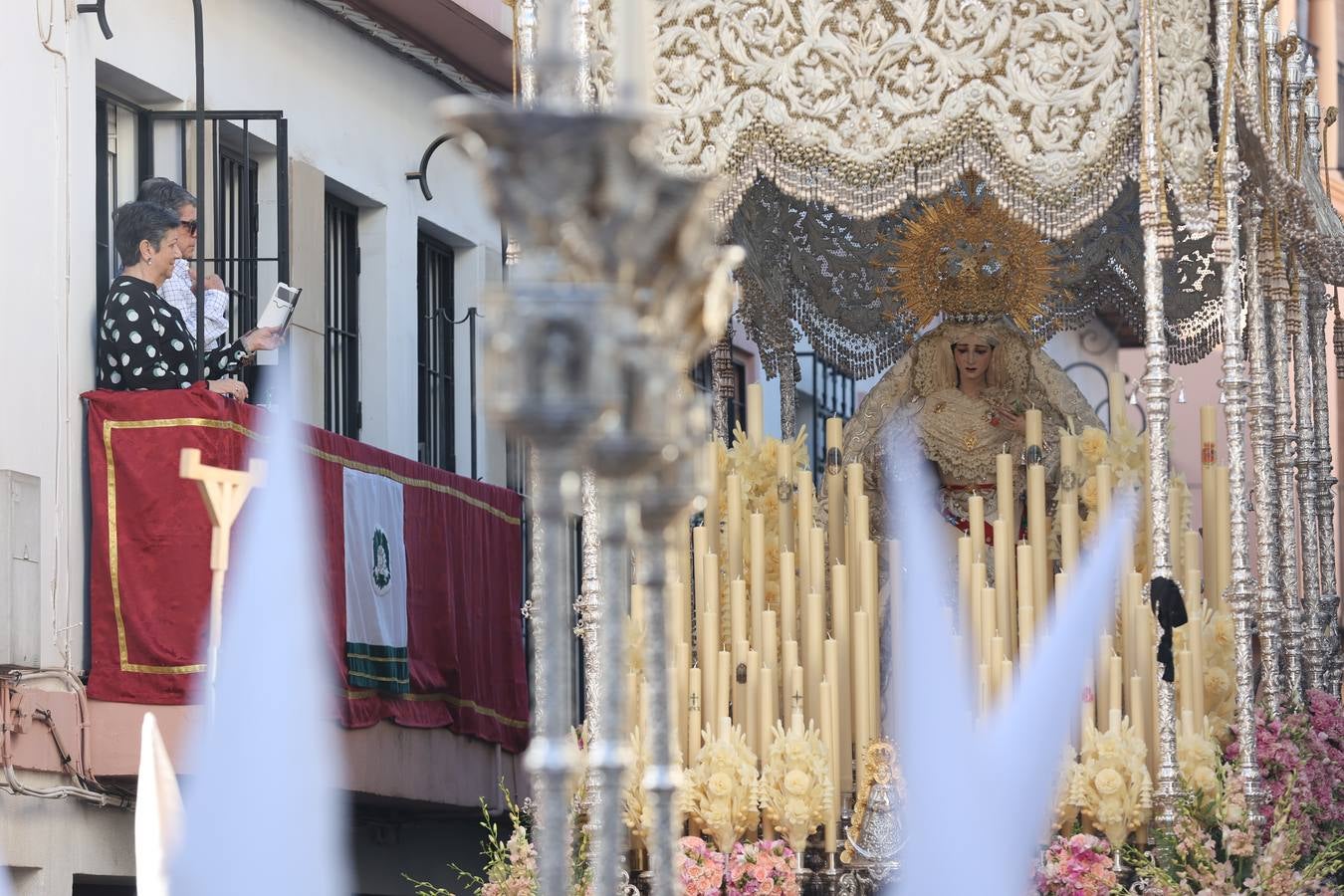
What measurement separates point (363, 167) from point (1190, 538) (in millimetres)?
5585

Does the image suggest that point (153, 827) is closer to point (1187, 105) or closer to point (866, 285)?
point (1187, 105)

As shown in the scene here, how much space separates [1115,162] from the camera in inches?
391

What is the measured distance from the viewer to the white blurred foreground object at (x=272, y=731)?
8344mm

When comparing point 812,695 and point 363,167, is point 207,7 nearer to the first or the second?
point 363,167

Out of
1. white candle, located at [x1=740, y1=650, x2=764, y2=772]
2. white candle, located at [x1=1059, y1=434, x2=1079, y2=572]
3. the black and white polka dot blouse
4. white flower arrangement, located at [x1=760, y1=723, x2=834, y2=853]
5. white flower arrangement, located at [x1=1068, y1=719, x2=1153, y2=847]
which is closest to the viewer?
white flower arrangement, located at [x1=1068, y1=719, x2=1153, y2=847]

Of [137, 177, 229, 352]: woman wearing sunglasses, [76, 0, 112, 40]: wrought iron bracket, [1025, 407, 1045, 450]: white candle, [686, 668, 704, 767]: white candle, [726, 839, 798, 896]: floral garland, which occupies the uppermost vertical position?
[76, 0, 112, 40]: wrought iron bracket

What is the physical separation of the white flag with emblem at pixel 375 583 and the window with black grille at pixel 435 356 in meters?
1.70

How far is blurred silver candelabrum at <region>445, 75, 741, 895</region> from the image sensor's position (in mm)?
4816

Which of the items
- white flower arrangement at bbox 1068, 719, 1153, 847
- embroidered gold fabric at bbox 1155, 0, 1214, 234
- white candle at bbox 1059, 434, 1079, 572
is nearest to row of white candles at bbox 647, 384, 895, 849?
white candle at bbox 1059, 434, 1079, 572

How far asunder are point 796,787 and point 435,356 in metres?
5.84

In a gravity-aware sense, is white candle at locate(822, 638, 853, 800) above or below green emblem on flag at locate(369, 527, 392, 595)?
below

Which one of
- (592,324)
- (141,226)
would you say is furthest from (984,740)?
(592,324)

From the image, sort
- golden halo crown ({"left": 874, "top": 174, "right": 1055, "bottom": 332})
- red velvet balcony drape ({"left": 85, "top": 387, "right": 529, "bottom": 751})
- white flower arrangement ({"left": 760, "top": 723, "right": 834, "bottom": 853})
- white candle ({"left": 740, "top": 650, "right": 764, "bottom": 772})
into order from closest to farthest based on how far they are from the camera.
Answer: white flower arrangement ({"left": 760, "top": 723, "right": 834, "bottom": 853}) → white candle ({"left": 740, "top": 650, "right": 764, "bottom": 772}) → red velvet balcony drape ({"left": 85, "top": 387, "right": 529, "bottom": 751}) → golden halo crown ({"left": 874, "top": 174, "right": 1055, "bottom": 332})

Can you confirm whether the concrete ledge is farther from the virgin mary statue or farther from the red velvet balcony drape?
the virgin mary statue
